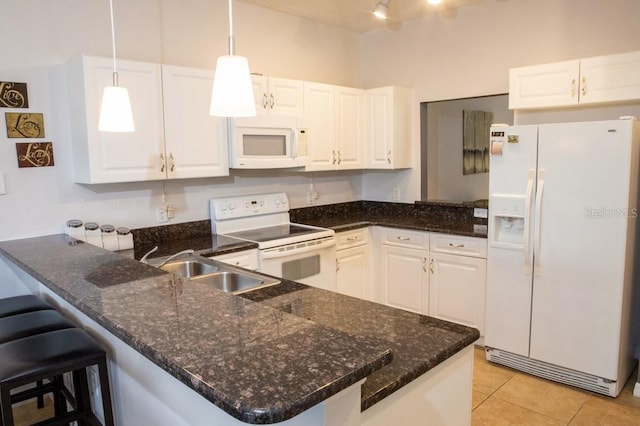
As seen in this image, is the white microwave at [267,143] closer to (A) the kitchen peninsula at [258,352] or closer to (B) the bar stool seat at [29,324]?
(A) the kitchen peninsula at [258,352]

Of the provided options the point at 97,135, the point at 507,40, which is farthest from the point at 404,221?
the point at 97,135

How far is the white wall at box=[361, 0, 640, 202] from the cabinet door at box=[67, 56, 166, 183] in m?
2.41

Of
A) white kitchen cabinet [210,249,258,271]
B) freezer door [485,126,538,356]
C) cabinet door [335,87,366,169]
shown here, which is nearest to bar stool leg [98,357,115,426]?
white kitchen cabinet [210,249,258,271]

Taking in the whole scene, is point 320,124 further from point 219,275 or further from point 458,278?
point 219,275

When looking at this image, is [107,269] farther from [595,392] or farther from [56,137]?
[595,392]

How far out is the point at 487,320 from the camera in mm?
3266

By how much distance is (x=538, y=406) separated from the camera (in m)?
2.74

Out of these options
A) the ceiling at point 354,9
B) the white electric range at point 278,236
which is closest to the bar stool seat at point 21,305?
the white electric range at point 278,236

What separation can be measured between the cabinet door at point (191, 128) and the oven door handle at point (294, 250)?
0.67m

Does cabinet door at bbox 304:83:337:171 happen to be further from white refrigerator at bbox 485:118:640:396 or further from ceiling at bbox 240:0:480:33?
white refrigerator at bbox 485:118:640:396

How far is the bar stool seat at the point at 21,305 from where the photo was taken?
2.21 meters

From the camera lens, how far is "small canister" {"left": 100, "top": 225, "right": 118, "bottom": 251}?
2.92 metres

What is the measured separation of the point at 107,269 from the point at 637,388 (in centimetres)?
309

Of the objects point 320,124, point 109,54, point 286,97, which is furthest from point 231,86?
point 320,124
